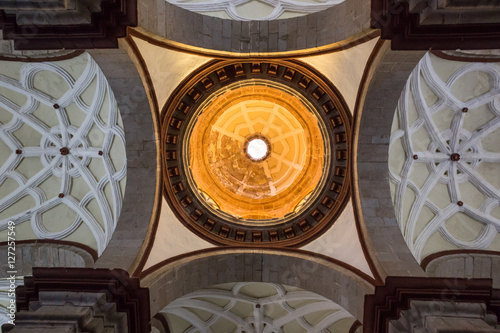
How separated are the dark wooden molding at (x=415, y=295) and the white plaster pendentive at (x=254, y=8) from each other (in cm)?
654

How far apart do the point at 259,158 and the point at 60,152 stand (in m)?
6.74

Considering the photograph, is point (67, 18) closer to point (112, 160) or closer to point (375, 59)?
point (112, 160)

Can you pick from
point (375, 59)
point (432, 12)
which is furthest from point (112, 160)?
point (432, 12)

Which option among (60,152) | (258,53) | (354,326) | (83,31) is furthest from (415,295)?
(60,152)

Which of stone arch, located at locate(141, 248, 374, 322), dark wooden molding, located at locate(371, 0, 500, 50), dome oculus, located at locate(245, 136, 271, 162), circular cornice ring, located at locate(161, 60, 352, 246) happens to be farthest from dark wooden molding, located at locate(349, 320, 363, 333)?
dark wooden molding, located at locate(371, 0, 500, 50)

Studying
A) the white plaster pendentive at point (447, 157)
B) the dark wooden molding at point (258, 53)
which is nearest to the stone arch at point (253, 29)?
the dark wooden molding at point (258, 53)

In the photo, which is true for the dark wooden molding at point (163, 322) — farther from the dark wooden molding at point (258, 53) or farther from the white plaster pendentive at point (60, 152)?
the dark wooden molding at point (258, 53)

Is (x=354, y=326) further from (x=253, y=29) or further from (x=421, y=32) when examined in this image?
(x=253, y=29)

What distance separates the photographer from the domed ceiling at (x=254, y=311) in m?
11.2

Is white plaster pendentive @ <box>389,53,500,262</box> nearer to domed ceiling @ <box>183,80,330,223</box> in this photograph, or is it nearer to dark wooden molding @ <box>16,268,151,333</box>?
domed ceiling @ <box>183,80,330,223</box>

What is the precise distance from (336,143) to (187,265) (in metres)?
4.81

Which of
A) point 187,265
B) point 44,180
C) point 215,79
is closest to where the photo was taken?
point 187,265

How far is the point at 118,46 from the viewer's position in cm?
755

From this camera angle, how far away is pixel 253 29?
30.1 ft
